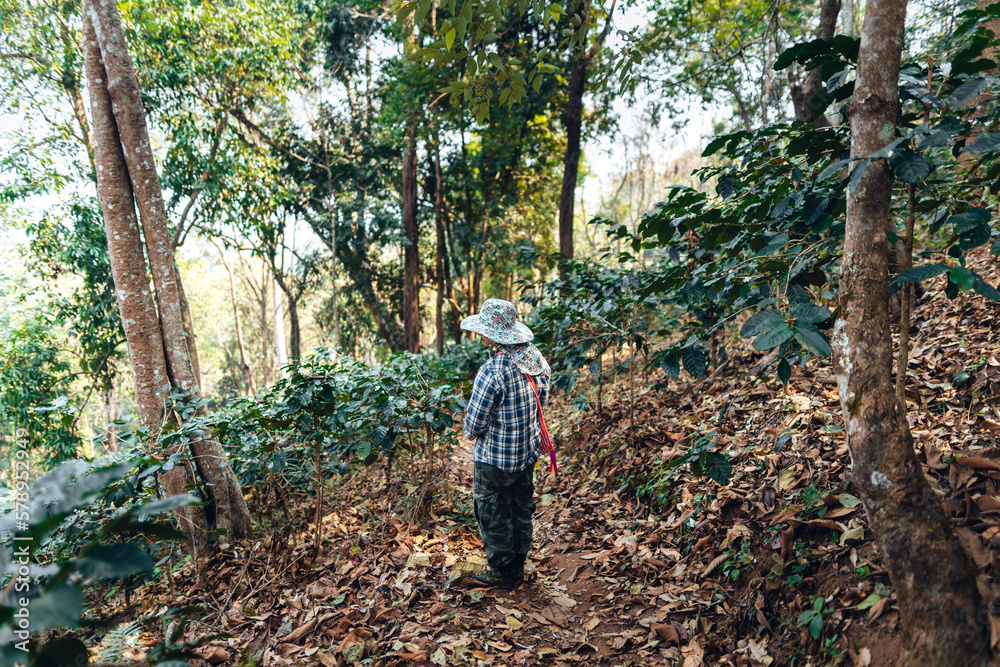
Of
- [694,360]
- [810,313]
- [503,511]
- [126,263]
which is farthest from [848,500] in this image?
[126,263]

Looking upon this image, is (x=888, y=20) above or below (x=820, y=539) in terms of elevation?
above

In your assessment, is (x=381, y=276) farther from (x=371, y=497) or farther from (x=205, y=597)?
(x=205, y=597)

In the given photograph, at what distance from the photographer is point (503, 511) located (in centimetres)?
346

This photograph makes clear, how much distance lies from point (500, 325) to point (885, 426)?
2205 millimetres

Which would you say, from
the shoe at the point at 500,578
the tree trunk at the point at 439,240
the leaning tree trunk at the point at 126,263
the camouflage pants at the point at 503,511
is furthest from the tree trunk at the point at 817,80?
the tree trunk at the point at 439,240

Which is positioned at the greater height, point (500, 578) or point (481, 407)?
point (481, 407)

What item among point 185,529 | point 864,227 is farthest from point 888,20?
point 185,529

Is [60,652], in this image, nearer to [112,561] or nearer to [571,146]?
[112,561]

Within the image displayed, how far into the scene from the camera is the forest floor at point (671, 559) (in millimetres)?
2309

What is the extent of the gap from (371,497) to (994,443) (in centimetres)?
500

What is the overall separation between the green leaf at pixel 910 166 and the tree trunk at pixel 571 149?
7.45 m

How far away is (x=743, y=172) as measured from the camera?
8.57ft

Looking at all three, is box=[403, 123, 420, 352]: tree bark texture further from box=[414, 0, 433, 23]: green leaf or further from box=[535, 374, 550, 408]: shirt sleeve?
box=[414, 0, 433, 23]: green leaf

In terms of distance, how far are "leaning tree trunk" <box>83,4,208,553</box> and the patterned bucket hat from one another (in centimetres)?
315
